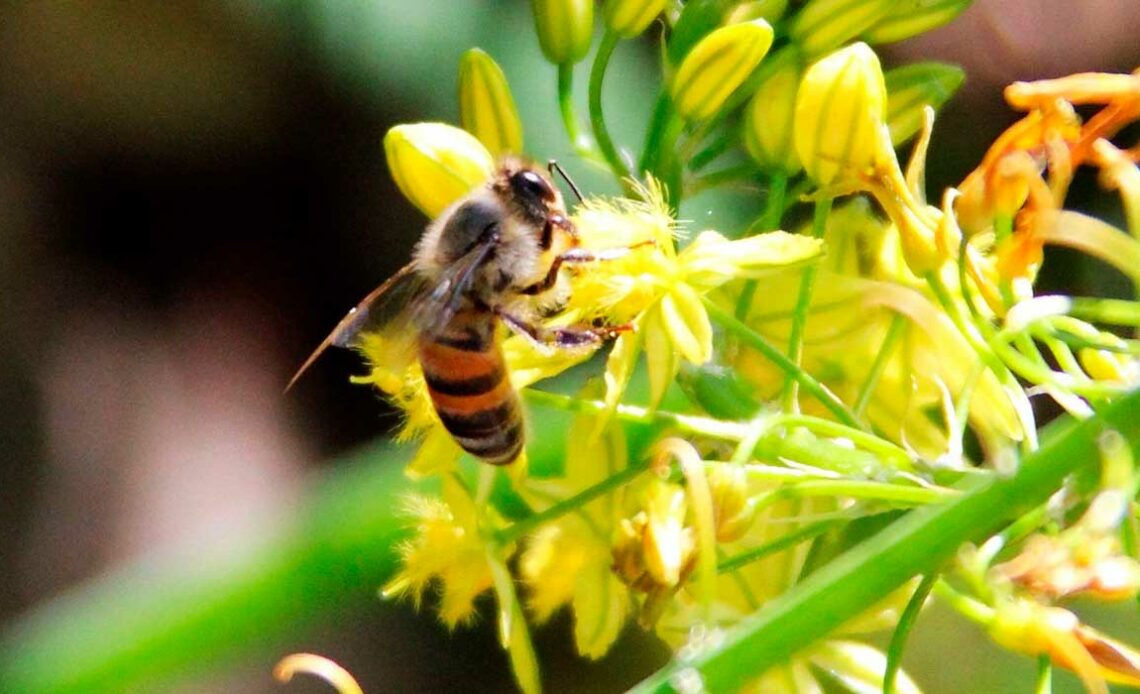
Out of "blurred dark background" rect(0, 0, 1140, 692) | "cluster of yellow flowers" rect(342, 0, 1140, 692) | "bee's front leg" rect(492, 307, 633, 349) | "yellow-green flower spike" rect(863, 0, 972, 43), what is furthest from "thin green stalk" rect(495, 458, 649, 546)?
"blurred dark background" rect(0, 0, 1140, 692)

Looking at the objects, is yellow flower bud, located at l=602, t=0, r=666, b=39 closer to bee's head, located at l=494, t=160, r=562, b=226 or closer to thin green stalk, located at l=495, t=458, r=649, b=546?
bee's head, located at l=494, t=160, r=562, b=226

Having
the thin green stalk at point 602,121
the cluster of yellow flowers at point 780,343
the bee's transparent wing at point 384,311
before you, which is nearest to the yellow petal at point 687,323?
the cluster of yellow flowers at point 780,343

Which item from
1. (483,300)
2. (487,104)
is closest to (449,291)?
(483,300)

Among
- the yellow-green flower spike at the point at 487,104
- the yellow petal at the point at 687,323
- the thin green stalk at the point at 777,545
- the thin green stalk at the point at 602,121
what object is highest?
the yellow-green flower spike at the point at 487,104

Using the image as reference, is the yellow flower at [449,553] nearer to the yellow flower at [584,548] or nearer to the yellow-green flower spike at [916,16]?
the yellow flower at [584,548]

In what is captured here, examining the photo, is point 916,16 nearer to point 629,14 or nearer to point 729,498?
point 629,14
